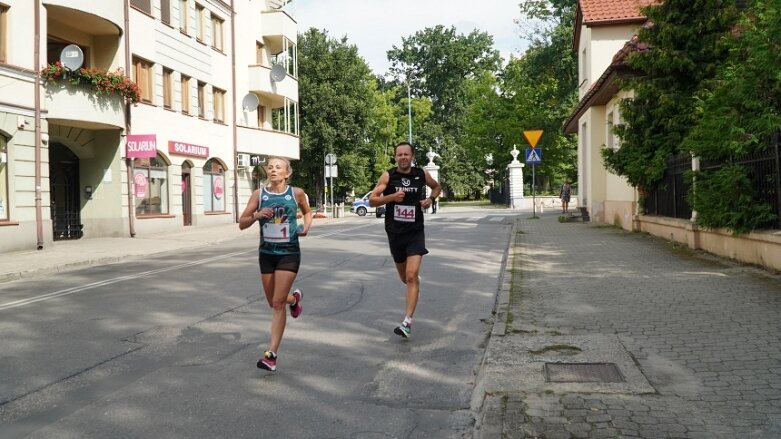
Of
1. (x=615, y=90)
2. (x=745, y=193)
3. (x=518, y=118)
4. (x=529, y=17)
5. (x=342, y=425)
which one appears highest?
(x=529, y=17)

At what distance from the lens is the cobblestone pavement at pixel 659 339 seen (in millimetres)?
3922

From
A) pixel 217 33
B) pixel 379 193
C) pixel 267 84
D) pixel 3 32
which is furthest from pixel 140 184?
pixel 379 193

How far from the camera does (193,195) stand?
1062 inches

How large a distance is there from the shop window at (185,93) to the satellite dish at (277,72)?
6413 mm

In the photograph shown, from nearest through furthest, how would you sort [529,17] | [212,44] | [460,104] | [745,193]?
[745,193], [212,44], [529,17], [460,104]

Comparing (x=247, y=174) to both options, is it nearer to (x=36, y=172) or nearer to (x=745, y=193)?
(x=36, y=172)

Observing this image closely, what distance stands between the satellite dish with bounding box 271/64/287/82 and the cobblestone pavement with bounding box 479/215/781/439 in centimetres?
2248

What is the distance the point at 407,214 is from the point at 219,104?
2450 centimetres

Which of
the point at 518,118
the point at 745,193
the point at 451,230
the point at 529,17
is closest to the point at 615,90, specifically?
the point at 451,230

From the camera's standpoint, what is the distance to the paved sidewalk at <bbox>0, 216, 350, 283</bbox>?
44.1ft

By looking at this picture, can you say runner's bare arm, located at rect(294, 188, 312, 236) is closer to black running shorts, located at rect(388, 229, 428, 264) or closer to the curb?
black running shorts, located at rect(388, 229, 428, 264)

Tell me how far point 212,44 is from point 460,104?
48039 mm

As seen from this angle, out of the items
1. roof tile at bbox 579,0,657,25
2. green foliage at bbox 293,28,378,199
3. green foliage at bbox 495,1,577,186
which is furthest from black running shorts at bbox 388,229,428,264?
green foliage at bbox 293,28,378,199

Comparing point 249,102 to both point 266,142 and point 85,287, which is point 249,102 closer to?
point 266,142
